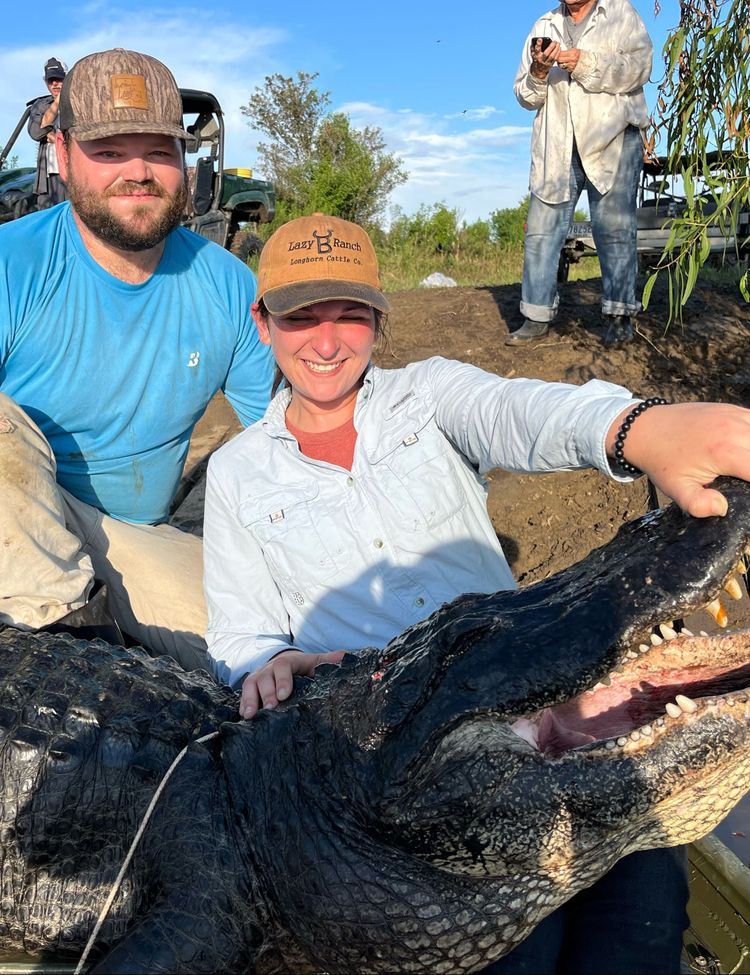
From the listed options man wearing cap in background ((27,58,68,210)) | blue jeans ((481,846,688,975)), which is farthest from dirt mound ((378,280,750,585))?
man wearing cap in background ((27,58,68,210))

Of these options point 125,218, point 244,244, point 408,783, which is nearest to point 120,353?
point 125,218

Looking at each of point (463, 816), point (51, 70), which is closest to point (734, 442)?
point (463, 816)

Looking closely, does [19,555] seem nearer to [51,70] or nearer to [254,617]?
[254,617]

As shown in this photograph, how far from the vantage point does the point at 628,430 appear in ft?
5.50

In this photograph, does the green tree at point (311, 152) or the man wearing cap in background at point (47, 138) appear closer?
the man wearing cap in background at point (47, 138)

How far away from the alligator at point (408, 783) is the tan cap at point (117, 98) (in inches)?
84.6

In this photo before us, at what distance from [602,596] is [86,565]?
6.44 feet

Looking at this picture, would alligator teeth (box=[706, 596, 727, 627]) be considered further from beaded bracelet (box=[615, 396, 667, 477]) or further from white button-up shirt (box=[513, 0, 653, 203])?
white button-up shirt (box=[513, 0, 653, 203])

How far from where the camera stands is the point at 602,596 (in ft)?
5.19

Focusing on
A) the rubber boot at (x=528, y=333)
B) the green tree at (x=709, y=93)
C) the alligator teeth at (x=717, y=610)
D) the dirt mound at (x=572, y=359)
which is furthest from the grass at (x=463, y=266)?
the alligator teeth at (x=717, y=610)

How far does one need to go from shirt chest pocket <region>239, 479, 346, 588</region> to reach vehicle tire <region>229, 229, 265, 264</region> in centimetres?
970

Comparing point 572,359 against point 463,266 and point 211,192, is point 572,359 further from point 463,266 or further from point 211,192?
point 463,266

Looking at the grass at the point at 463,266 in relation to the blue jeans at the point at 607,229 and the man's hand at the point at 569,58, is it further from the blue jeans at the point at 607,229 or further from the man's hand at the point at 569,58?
the man's hand at the point at 569,58

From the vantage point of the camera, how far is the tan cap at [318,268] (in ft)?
8.03
